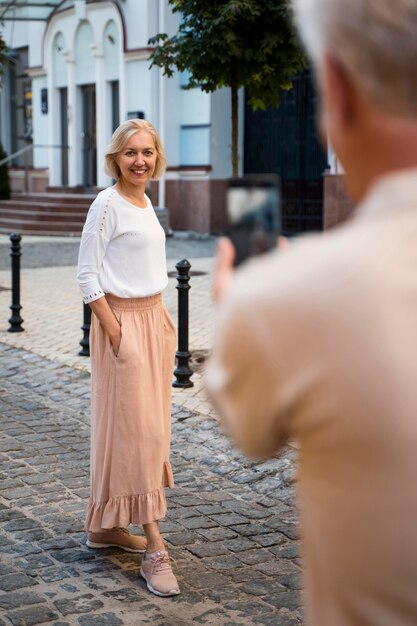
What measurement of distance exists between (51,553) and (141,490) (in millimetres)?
605

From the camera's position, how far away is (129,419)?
476cm

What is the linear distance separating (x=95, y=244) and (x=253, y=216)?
126 inches

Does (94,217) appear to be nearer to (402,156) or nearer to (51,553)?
(51,553)

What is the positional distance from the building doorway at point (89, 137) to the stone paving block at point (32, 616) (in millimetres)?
24577

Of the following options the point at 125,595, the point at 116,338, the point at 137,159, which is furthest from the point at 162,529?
the point at 137,159

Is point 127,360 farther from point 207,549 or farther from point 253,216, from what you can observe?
point 253,216

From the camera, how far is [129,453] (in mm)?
4750

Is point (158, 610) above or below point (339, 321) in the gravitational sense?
below

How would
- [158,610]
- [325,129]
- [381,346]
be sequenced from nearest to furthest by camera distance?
[381,346] < [325,129] < [158,610]

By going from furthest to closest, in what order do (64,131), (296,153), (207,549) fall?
(64,131) < (296,153) < (207,549)

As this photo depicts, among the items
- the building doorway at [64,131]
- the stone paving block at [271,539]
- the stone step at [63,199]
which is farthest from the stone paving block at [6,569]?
the building doorway at [64,131]

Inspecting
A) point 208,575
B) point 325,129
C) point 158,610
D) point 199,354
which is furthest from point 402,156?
point 199,354

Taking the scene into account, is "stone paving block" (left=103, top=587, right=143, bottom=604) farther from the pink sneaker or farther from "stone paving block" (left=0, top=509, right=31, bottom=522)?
"stone paving block" (left=0, top=509, right=31, bottom=522)

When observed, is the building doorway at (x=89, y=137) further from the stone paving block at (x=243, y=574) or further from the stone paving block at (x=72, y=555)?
the stone paving block at (x=243, y=574)
